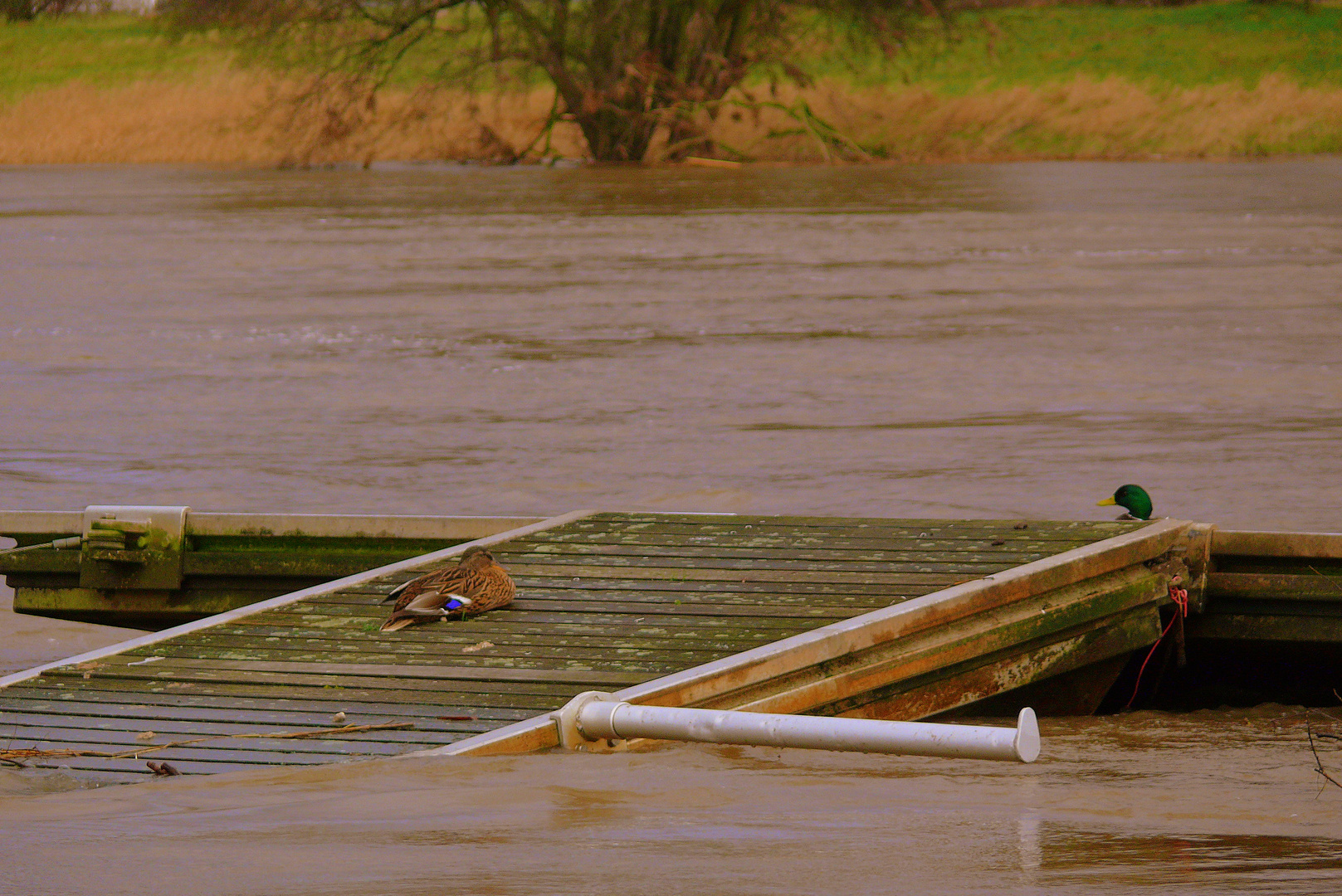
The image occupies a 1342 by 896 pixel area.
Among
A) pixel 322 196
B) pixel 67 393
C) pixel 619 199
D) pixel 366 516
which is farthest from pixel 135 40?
pixel 366 516

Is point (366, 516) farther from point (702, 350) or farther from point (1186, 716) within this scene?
point (702, 350)

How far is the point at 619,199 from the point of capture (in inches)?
1328

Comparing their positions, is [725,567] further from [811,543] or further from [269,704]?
[269,704]

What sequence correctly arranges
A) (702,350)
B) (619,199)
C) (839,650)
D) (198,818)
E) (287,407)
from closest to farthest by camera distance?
(198,818), (839,650), (287,407), (702,350), (619,199)

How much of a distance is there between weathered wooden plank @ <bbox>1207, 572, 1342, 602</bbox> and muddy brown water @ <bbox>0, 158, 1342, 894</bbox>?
0.47 metres

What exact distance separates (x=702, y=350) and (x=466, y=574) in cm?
976

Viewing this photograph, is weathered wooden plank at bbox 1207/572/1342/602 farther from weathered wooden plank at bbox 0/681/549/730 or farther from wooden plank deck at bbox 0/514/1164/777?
weathered wooden plank at bbox 0/681/549/730

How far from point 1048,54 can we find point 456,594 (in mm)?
47468

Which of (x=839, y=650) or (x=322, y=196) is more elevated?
(x=322, y=196)

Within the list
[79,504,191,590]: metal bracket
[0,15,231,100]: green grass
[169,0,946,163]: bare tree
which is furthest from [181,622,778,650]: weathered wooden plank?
[0,15,231,100]: green grass

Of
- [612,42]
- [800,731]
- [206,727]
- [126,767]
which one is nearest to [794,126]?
[612,42]

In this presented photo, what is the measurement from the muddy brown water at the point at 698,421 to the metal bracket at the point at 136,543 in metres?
0.71

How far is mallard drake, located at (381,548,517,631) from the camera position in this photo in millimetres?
6410

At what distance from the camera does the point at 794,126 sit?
149 feet
